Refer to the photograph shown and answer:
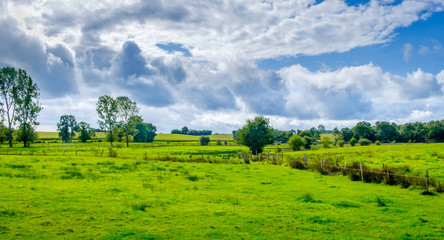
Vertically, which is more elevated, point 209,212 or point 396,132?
point 396,132

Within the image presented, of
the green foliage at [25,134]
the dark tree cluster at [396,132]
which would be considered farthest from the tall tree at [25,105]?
the dark tree cluster at [396,132]

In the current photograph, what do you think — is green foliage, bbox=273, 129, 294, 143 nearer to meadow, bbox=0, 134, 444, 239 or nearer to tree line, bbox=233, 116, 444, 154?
tree line, bbox=233, 116, 444, 154

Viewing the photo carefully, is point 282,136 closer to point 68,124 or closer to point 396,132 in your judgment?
point 396,132

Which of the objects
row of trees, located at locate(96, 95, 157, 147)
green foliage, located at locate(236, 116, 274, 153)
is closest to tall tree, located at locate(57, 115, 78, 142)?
row of trees, located at locate(96, 95, 157, 147)

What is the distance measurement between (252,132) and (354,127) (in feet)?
359

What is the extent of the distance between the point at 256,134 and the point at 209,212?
190 feet

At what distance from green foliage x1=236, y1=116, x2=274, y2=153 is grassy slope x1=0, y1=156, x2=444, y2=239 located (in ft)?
160

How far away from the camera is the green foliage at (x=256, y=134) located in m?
71.6

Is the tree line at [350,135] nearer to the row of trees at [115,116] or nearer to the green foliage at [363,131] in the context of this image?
Answer: the green foliage at [363,131]

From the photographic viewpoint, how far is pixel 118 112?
372 ft

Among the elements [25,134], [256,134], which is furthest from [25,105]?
[256,134]

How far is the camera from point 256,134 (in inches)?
2825

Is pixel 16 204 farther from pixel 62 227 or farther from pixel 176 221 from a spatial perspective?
pixel 176 221

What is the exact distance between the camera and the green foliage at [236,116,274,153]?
71.6 meters
